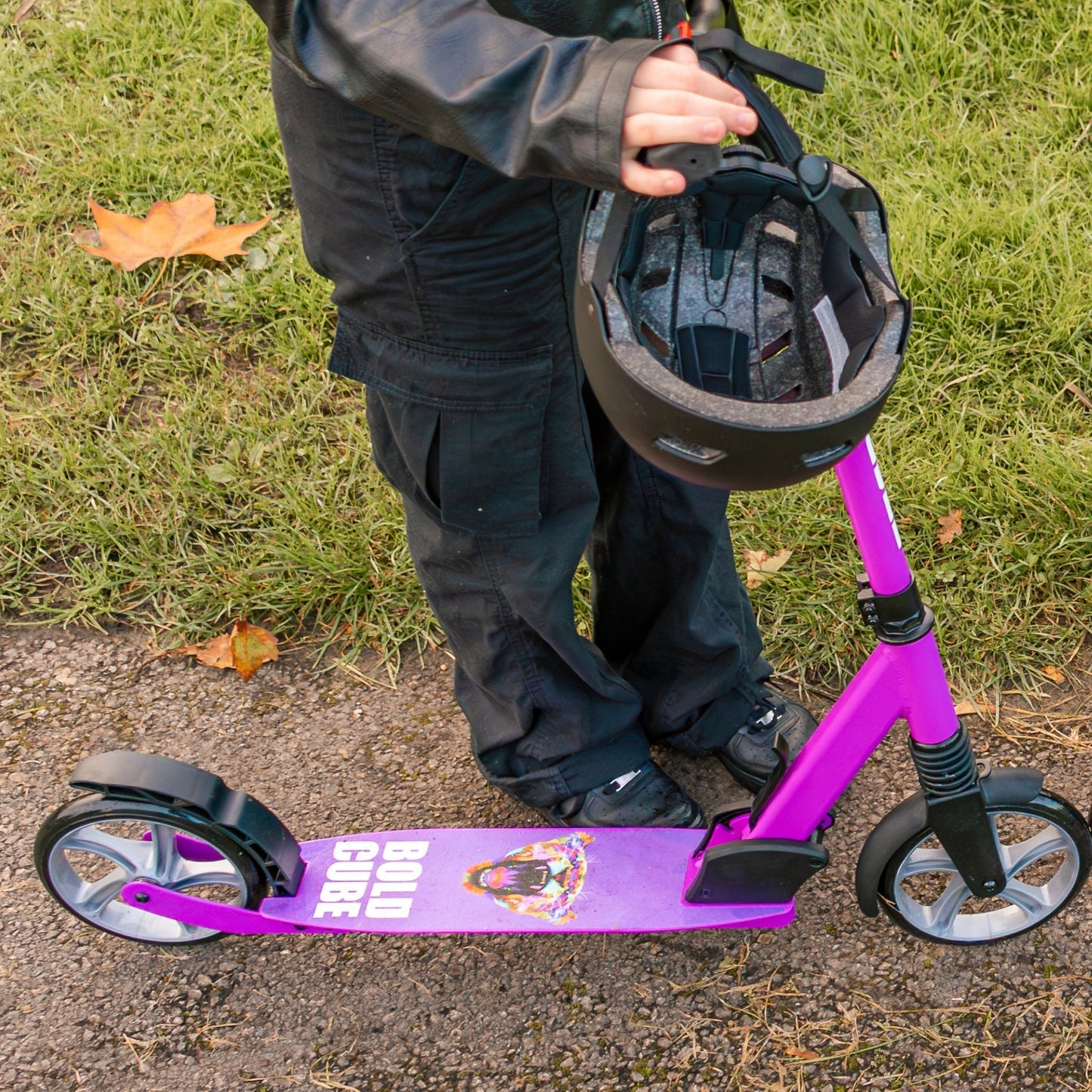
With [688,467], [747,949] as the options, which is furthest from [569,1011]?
[688,467]

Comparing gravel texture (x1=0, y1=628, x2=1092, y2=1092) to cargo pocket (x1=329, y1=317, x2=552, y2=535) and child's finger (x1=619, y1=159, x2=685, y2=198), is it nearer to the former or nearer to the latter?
cargo pocket (x1=329, y1=317, x2=552, y2=535)

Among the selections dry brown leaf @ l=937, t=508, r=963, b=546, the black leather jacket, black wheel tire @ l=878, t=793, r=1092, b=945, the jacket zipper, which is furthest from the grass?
the black leather jacket

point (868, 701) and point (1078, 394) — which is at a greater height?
point (868, 701)

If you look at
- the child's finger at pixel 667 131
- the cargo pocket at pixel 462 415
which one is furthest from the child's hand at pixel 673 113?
the cargo pocket at pixel 462 415

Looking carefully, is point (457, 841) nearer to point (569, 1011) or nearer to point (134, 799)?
point (569, 1011)

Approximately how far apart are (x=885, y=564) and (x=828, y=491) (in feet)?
3.27

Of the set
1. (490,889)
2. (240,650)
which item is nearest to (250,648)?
(240,650)

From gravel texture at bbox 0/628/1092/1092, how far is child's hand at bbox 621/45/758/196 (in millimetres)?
1231

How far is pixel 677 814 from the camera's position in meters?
1.91

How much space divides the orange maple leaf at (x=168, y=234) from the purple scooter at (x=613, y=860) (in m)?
1.47

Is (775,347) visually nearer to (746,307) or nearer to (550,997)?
(746,307)

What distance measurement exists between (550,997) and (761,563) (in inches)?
35.3

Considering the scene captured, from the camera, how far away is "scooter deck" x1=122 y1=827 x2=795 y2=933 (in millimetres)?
1725

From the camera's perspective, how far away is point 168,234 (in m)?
2.81
